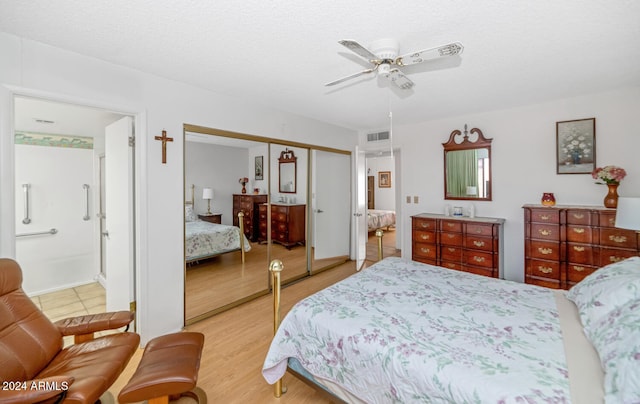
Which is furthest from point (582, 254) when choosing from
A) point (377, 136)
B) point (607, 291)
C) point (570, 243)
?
point (377, 136)

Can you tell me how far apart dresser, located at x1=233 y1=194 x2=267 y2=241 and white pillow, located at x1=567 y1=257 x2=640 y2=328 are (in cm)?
321

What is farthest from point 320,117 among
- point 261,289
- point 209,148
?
point 261,289

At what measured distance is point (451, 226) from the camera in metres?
3.76

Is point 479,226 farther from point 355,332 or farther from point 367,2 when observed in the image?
point 367,2

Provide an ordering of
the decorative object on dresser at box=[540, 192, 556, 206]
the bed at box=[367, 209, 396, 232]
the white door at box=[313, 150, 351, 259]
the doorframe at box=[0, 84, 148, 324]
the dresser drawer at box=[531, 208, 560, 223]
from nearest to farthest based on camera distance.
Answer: the doorframe at box=[0, 84, 148, 324], the dresser drawer at box=[531, 208, 560, 223], the decorative object on dresser at box=[540, 192, 556, 206], the white door at box=[313, 150, 351, 259], the bed at box=[367, 209, 396, 232]

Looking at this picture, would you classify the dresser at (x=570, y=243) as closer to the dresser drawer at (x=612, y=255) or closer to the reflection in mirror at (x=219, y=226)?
the dresser drawer at (x=612, y=255)

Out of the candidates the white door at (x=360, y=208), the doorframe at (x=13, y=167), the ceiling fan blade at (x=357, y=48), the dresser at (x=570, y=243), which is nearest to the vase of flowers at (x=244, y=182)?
the doorframe at (x=13, y=167)

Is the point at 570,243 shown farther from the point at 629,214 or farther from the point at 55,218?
the point at 55,218

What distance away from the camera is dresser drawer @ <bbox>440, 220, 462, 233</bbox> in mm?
3699

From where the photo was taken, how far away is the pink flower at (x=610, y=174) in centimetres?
288

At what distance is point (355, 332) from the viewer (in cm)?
154

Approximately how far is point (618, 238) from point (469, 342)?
266 cm

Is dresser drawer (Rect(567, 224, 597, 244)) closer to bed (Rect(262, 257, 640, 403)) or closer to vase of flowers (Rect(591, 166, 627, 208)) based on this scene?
vase of flowers (Rect(591, 166, 627, 208))

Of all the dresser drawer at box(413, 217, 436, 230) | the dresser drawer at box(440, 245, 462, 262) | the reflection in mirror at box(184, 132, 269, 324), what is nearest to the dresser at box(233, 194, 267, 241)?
the reflection in mirror at box(184, 132, 269, 324)
